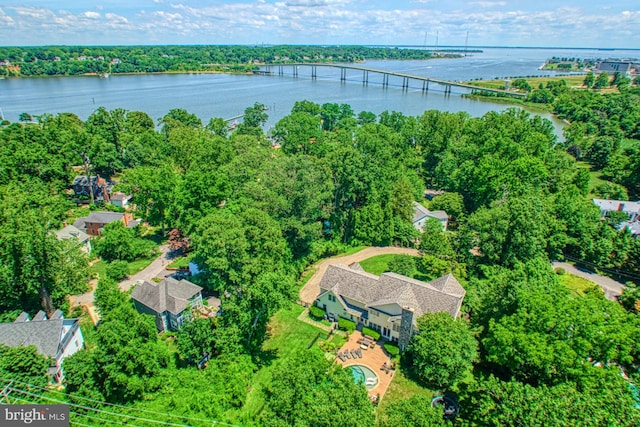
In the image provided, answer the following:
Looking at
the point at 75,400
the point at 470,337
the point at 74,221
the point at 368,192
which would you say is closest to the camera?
the point at 75,400

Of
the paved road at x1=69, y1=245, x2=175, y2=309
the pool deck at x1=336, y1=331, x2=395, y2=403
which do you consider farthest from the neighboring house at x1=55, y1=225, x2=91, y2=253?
the pool deck at x1=336, y1=331, x2=395, y2=403

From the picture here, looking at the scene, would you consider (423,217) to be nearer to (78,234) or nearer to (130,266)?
(130,266)

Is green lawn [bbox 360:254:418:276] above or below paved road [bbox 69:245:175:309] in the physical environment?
above

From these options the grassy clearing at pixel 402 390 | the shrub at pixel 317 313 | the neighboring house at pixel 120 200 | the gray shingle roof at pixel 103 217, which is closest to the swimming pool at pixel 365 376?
the grassy clearing at pixel 402 390

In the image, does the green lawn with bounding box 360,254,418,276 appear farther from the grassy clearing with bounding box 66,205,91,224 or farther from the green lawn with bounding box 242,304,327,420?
the grassy clearing with bounding box 66,205,91,224

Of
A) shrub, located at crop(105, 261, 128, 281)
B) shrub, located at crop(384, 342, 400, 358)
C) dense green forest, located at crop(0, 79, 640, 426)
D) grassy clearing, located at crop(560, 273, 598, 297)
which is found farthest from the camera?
shrub, located at crop(105, 261, 128, 281)

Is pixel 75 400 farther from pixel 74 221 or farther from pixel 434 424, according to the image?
pixel 74 221

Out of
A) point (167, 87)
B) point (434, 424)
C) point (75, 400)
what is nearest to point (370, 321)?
point (434, 424)
